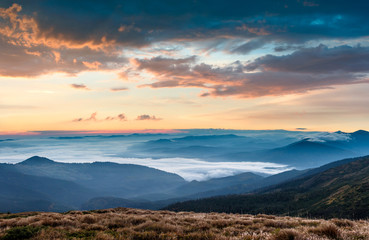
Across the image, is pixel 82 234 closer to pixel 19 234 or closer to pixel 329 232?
pixel 19 234

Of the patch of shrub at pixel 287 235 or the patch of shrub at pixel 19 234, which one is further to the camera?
the patch of shrub at pixel 19 234

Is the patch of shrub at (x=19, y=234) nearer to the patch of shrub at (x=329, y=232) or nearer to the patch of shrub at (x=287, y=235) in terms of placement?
the patch of shrub at (x=287, y=235)

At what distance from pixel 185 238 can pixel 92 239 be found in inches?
165

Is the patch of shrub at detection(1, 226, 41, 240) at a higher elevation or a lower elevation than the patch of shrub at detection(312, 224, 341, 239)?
lower

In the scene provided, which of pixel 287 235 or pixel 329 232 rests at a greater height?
pixel 287 235

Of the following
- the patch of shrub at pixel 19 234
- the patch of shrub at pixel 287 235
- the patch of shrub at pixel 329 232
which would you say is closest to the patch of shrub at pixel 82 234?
the patch of shrub at pixel 19 234

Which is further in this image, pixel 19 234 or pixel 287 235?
pixel 19 234

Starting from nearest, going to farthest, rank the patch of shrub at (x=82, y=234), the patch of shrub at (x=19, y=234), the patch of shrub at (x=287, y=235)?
the patch of shrub at (x=287, y=235), the patch of shrub at (x=19, y=234), the patch of shrub at (x=82, y=234)

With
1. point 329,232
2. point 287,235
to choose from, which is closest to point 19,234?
point 287,235

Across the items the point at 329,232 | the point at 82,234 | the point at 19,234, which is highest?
the point at 329,232

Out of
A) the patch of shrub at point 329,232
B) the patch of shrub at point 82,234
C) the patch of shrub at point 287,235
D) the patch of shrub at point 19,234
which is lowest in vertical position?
the patch of shrub at point 82,234

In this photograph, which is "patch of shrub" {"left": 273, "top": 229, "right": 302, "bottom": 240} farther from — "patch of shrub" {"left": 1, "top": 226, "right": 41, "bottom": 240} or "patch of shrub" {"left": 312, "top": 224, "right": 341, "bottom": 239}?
Result: "patch of shrub" {"left": 1, "top": 226, "right": 41, "bottom": 240}

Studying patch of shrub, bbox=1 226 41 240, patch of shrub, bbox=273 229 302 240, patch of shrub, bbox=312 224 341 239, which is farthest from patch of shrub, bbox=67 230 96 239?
patch of shrub, bbox=312 224 341 239

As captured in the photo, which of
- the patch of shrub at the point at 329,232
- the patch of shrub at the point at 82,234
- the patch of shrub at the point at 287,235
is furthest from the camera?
the patch of shrub at the point at 82,234
